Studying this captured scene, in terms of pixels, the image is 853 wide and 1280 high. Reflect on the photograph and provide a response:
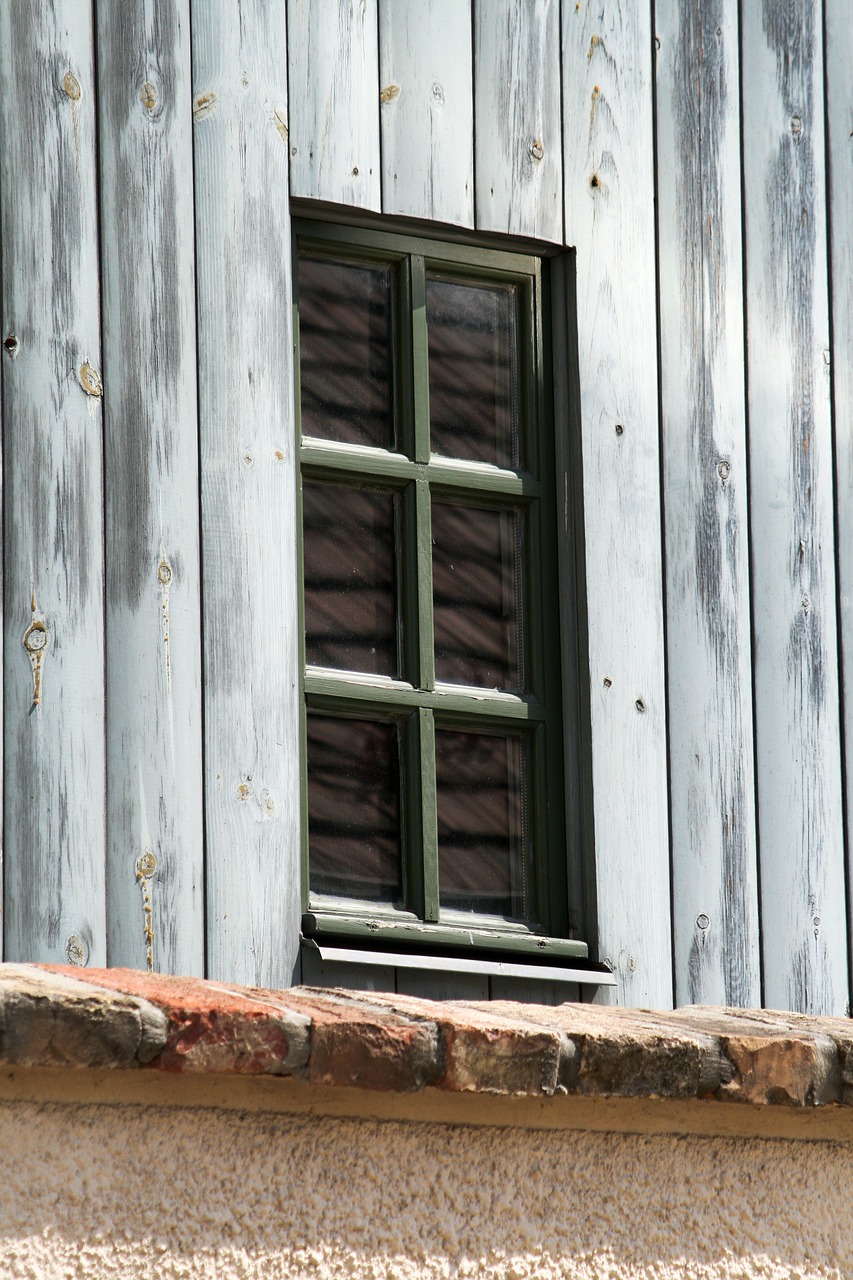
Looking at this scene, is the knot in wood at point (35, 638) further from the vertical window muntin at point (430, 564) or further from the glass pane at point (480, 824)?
the glass pane at point (480, 824)

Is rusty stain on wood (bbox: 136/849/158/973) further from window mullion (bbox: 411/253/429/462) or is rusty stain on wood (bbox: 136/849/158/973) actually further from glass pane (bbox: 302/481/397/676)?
window mullion (bbox: 411/253/429/462)

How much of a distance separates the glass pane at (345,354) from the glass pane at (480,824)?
2.49 feet

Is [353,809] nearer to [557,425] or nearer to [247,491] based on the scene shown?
[247,491]

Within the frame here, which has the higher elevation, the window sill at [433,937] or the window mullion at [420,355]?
the window mullion at [420,355]

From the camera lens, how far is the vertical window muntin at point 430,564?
4.31 meters

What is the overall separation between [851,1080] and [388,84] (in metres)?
2.50

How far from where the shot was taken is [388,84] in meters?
4.48

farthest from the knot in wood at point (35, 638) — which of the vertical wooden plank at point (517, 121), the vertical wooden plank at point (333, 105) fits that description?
the vertical wooden plank at point (517, 121)

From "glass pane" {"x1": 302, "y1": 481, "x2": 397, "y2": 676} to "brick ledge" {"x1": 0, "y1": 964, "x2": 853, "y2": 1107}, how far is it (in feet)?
3.30

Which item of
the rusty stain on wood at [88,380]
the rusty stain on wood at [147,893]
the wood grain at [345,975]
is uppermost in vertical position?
the rusty stain on wood at [88,380]

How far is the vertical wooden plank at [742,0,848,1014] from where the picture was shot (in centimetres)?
458

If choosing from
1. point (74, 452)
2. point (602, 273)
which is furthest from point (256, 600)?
point (602, 273)

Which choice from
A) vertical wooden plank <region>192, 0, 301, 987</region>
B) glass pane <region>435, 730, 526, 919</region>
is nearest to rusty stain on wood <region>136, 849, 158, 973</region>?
vertical wooden plank <region>192, 0, 301, 987</region>

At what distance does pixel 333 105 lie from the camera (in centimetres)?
441
